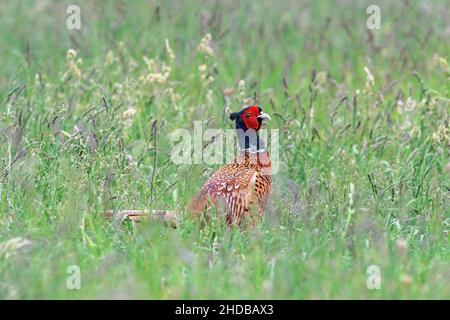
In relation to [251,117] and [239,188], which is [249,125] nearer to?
[251,117]

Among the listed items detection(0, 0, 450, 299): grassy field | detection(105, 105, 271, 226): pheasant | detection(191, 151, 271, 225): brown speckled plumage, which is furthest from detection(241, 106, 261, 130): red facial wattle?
detection(0, 0, 450, 299): grassy field

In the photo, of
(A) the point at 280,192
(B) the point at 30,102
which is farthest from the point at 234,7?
(A) the point at 280,192

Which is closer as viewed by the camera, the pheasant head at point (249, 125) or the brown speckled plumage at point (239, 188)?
the brown speckled plumage at point (239, 188)

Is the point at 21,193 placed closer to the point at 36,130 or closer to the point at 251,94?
the point at 36,130

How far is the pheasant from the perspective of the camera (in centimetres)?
627

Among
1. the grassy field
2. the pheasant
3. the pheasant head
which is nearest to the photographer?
the grassy field

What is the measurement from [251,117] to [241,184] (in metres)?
0.51

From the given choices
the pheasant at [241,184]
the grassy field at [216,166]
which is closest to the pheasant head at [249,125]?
the pheasant at [241,184]

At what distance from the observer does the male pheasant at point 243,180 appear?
6336 mm

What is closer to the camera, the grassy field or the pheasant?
the grassy field

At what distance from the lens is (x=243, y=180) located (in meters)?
6.45

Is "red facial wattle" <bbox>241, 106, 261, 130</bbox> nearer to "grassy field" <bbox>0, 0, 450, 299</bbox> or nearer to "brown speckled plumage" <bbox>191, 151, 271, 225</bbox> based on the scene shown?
"brown speckled plumage" <bbox>191, 151, 271, 225</bbox>

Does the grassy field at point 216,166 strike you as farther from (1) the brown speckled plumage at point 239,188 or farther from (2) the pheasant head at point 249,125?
(2) the pheasant head at point 249,125

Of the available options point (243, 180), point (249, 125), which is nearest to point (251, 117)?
point (249, 125)
